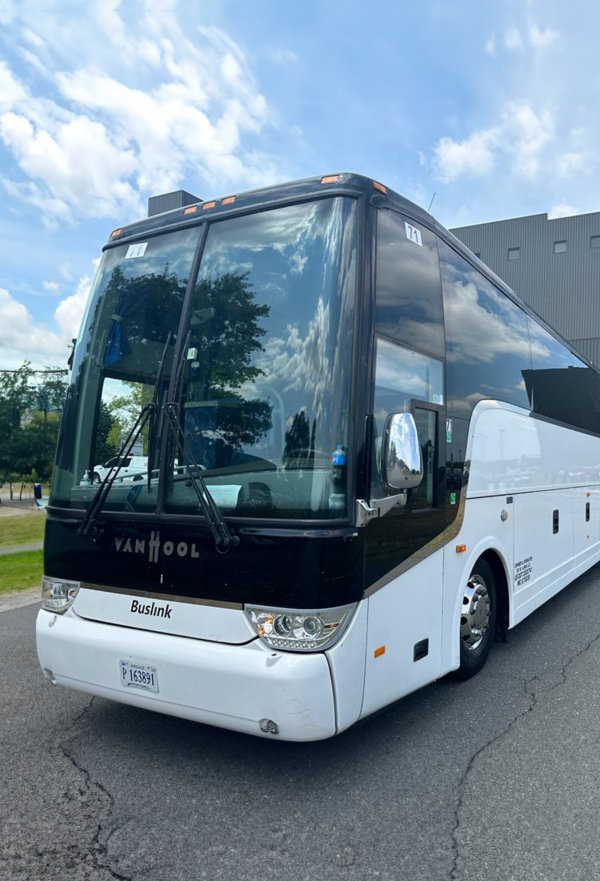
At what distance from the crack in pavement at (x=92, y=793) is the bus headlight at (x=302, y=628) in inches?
42.5

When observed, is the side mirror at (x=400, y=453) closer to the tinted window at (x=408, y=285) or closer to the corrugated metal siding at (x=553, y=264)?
the tinted window at (x=408, y=285)

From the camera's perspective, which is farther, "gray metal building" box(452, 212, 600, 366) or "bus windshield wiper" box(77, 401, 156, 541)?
"gray metal building" box(452, 212, 600, 366)

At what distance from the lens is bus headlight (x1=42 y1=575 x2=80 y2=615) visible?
390cm

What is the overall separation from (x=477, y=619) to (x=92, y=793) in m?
2.85

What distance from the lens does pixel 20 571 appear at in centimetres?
1095

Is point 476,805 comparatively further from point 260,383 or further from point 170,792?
point 260,383

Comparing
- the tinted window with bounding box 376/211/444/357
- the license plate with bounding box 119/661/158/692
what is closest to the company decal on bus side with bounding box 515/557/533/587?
the tinted window with bounding box 376/211/444/357

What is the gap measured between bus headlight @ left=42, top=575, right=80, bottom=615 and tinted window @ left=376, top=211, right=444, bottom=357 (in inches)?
90.6

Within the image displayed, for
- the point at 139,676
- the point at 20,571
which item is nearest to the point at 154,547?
the point at 139,676

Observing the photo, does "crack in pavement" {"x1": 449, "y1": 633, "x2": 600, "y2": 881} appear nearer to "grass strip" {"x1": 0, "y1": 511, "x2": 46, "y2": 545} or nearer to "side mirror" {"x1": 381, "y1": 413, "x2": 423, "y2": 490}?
"side mirror" {"x1": 381, "y1": 413, "x2": 423, "y2": 490}

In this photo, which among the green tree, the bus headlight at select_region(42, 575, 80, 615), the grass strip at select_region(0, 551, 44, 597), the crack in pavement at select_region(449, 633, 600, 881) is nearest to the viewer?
the crack in pavement at select_region(449, 633, 600, 881)

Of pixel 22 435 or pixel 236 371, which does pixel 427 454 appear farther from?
pixel 22 435

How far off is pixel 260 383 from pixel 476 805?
233cm

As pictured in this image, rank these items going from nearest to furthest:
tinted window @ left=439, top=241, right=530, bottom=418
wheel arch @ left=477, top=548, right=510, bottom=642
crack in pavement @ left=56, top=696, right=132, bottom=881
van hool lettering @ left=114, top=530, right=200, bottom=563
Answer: crack in pavement @ left=56, top=696, right=132, bottom=881, van hool lettering @ left=114, top=530, right=200, bottom=563, tinted window @ left=439, top=241, right=530, bottom=418, wheel arch @ left=477, top=548, right=510, bottom=642
